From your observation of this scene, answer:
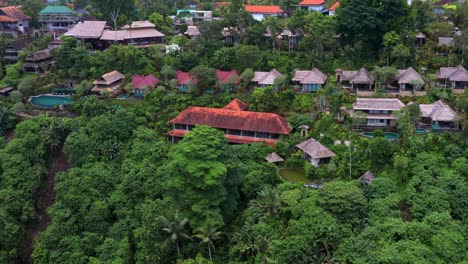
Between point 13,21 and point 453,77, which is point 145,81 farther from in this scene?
point 453,77

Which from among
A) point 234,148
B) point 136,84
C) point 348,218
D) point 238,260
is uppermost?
point 136,84

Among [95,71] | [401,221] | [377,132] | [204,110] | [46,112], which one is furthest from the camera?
[95,71]

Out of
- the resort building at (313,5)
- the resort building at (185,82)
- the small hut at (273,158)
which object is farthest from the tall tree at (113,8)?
the small hut at (273,158)

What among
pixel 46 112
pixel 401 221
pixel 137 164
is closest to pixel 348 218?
pixel 401 221

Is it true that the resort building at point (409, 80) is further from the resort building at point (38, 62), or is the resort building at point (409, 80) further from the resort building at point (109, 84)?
the resort building at point (38, 62)

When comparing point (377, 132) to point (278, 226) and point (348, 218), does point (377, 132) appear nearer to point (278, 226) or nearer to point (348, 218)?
point (348, 218)

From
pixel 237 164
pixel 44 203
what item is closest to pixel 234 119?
pixel 237 164
